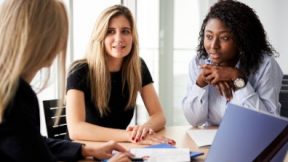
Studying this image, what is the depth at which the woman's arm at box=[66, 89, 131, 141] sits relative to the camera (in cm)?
→ 158

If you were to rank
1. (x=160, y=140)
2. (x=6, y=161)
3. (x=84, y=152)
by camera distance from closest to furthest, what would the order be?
(x=6, y=161)
(x=84, y=152)
(x=160, y=140)

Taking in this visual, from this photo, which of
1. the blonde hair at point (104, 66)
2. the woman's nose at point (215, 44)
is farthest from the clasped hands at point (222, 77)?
the blonde hair at point (104, 66)

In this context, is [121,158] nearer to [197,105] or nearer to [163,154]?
[163,154]

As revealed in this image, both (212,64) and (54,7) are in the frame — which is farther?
(212,64)

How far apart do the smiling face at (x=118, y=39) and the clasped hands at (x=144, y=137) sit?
0.52 meters

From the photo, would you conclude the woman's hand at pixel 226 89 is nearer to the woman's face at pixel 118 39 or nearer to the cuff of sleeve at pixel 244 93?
the cuff of sleeve at pixel 244 93

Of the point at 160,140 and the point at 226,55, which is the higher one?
the point at 226,55

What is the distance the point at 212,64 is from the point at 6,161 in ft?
4.31

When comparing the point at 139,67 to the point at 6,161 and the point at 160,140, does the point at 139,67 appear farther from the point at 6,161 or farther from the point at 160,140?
the point at 6,161

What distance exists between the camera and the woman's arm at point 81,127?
158cm

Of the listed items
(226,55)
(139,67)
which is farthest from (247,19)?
(139,67)

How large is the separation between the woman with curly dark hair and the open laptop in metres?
0.83

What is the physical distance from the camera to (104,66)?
1891 mm

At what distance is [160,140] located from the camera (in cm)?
153
